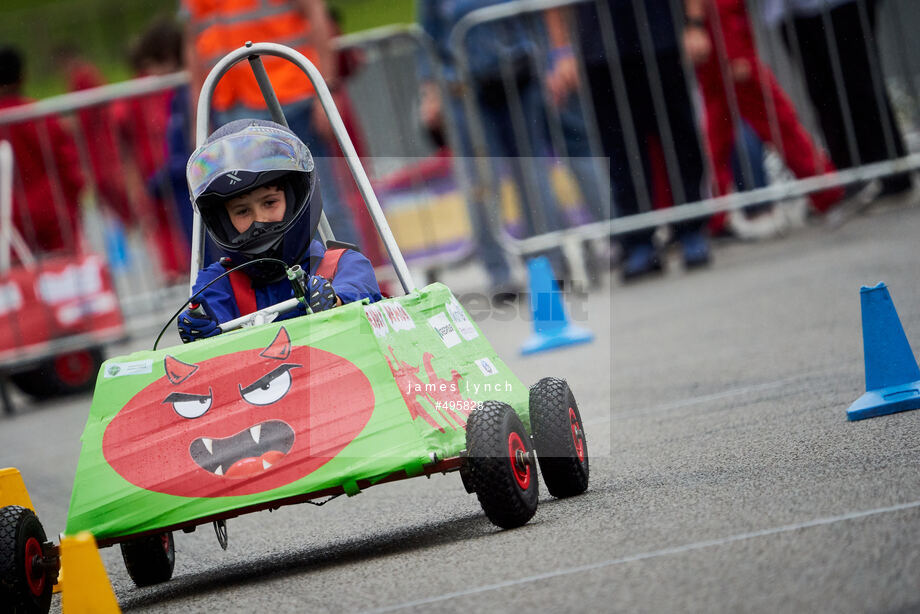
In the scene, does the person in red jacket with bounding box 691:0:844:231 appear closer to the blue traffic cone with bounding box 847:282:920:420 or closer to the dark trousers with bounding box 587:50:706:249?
the dark trousers with bounding box 587:50:706:249

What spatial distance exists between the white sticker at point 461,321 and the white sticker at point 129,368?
1034mm

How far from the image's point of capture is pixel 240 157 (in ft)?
16.2

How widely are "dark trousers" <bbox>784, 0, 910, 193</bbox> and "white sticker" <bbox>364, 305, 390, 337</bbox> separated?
284 inches

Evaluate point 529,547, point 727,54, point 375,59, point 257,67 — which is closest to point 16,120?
point 375,59

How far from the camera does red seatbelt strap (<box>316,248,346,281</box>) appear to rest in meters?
5.07

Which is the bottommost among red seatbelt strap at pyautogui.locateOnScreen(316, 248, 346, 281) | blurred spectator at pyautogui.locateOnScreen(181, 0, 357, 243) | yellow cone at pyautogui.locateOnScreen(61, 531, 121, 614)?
yellow cone at pyautogui.locateOnScreen(61, 531, 121, 614)

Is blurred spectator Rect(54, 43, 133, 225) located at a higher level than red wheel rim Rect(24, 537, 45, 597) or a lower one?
higher

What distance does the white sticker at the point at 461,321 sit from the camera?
16.3ft

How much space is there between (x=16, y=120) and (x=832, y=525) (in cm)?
902

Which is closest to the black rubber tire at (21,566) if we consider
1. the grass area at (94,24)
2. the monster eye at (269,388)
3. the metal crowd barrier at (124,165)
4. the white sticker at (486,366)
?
the monster eye at (269,388)

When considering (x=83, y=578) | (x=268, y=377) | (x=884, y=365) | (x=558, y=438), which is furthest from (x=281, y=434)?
(x=884, y=365)

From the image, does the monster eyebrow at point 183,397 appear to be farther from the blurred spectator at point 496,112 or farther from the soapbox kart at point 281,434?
the blurred spectator at point 496,112

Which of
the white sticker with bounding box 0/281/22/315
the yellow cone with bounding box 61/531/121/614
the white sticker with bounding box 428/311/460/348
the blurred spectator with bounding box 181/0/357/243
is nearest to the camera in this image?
the yellow cone with bounding box 61/531/121/614

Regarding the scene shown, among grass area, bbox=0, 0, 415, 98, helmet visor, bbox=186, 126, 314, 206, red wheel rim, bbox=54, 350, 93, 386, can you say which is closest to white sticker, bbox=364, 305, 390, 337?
helmet visor, bbox=186, 126, 314, 206
